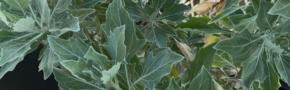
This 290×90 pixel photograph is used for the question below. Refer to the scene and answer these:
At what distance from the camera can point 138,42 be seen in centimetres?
32

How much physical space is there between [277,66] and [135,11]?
23 centimetres

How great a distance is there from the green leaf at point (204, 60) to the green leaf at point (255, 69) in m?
0.05

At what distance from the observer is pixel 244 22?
0.34 metres

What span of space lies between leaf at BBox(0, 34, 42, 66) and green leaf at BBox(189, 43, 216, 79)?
0.75 feet

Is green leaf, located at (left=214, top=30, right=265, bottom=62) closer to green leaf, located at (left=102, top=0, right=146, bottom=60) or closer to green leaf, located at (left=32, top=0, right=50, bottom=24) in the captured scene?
green leaf, located at (left=102, top=0, right=146, bottom=60)

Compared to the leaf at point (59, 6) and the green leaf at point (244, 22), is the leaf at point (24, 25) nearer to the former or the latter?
the leaf at point (59, 6)

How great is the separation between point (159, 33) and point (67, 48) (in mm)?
179

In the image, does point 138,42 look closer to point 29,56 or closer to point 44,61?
Answer: point 44,61

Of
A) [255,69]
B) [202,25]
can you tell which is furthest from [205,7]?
[255,69]

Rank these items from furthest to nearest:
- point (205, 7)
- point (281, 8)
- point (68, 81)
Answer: point (205, 7)
point (68, 81)
point (281, 8)

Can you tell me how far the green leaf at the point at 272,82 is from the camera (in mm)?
353

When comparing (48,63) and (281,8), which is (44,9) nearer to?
(48,63)

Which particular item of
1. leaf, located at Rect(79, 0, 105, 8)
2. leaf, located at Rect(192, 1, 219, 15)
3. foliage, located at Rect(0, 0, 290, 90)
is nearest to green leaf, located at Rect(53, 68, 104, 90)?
foliage, located at Rect(0, 0, 290, 90)

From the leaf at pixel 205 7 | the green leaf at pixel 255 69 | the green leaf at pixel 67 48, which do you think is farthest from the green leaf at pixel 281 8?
the leaf at pixel 205 7
